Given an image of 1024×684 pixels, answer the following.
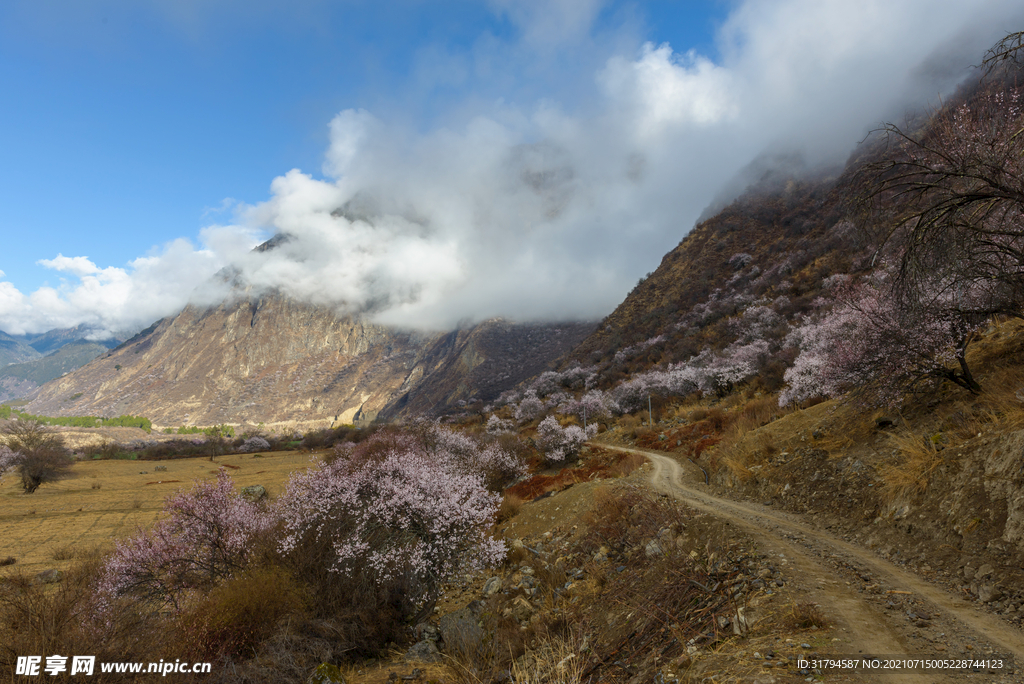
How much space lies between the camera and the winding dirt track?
405 cm

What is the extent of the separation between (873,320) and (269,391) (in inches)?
7547

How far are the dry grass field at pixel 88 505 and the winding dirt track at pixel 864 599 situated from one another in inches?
1000

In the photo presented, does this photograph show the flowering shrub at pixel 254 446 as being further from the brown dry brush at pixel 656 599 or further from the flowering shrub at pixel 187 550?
the brown dry brush at pixel 656 599

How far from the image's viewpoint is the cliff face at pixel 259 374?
15450 cm

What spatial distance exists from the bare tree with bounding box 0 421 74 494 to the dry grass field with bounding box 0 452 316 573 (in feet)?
3.34

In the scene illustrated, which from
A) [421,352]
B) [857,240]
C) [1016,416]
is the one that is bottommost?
[1016,416]

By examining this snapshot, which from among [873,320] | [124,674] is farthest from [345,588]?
[873,320]

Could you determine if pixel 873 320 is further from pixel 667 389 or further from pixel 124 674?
pixel 667 389

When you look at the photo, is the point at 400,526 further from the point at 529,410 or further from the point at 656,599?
the point at 529,410

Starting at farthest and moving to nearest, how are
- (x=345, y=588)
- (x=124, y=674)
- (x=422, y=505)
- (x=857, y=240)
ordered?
(x=422, y=505) < (x=345, y=588) < (x=857, y=240) < (x=124, y=674)

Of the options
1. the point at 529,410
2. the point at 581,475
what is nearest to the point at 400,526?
the point at 581,475

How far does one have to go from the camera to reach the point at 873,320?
9.79m

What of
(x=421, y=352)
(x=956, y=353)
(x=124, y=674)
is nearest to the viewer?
(x=124, y=674)

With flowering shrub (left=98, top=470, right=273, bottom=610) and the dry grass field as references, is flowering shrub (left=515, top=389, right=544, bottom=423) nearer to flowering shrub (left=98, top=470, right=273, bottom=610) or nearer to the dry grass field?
the dry grass field
